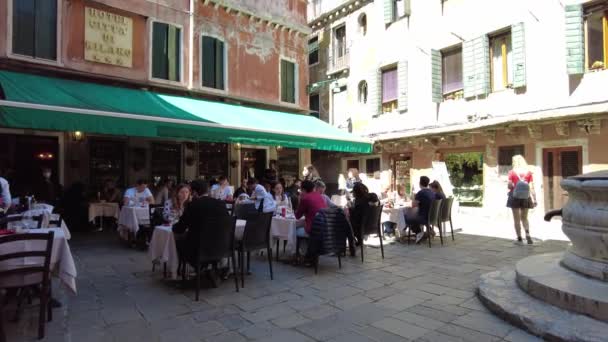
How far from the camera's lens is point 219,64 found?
1099cm

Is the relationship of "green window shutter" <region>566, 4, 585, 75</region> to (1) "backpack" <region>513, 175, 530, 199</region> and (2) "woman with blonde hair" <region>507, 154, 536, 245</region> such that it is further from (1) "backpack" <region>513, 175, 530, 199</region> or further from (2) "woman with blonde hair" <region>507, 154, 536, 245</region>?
(1) "backpack" <region>513, 175, 530, 199</region>

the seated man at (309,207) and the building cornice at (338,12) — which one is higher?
the building cornice at (338,12)

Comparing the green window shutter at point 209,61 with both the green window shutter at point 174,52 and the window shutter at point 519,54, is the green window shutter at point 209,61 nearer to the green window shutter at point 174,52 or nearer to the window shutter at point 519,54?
the green window shutter at point 174,52

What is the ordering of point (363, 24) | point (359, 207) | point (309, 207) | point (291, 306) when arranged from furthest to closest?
point (363, 24) → point (359, 207) → point (309, 207) → point (291, 306)

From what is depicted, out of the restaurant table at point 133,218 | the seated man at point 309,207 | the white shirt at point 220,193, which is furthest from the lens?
the white shirt at point 220,193

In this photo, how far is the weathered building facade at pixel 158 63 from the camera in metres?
8.20

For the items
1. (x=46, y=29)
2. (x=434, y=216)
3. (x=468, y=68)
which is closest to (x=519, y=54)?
(x=468, y=68)

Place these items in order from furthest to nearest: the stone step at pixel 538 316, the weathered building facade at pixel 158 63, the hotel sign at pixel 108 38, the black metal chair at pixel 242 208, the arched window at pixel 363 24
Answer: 1. the arched window at pixel 363 24
2. the hotel sign at pixel 108 38
3. the weathered building facade at pixel 158 63
4. the black metal chair at pixel 242 208
5. the stone step at pixel 538 316

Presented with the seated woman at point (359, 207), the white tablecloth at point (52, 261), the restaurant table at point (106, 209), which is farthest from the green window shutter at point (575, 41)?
the restaurant table at point (106, 209)

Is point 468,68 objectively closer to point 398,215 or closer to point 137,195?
point 398,215

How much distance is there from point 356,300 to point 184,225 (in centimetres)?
196

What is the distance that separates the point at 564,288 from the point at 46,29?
399 inches

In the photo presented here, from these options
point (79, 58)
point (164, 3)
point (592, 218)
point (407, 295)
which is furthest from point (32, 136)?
point (592, 218)

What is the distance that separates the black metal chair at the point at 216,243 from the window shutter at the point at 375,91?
11.2 metres
